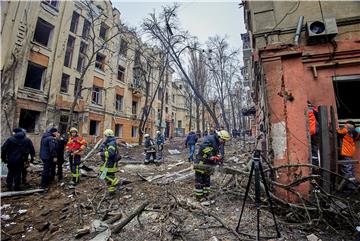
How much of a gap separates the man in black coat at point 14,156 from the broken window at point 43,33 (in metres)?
11.9

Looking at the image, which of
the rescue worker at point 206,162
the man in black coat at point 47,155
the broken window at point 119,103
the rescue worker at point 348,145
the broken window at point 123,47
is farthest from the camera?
the broken window at point 123,47

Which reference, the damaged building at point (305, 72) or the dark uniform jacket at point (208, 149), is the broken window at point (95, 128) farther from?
the damaged building at point (305, 72)

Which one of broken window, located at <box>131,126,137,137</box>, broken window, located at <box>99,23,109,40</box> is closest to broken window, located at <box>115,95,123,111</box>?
broken window, located at <box>131,126,137,137</box>

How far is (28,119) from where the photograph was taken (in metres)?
13.3

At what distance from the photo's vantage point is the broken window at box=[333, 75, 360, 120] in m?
4.82

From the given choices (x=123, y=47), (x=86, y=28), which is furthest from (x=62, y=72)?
(x=123, y=47)

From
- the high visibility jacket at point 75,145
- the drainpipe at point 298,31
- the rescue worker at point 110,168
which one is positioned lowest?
the rescue worker at point 110,168

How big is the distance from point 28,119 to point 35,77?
3327mm

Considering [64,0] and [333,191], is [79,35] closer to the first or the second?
[64,0]

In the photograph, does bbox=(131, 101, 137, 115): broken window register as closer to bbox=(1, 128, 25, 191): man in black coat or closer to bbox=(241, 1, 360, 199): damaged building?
bbox=(1, 128, 25, 191): man in black coat

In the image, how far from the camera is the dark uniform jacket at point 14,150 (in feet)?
18.9

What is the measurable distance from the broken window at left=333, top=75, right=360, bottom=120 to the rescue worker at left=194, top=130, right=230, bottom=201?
311 cm

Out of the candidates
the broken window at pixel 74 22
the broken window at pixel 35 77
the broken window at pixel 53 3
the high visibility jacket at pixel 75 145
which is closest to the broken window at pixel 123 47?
the broken window at pixel 74 22

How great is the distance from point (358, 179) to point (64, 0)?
2118 centimetres
